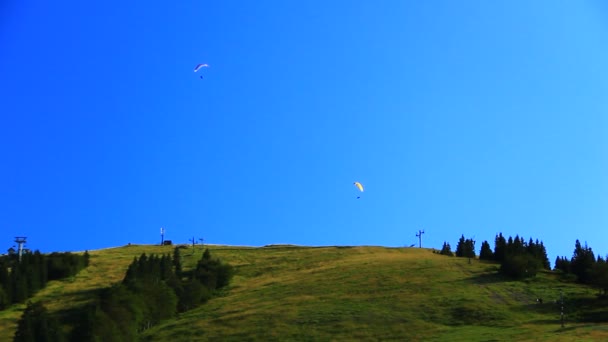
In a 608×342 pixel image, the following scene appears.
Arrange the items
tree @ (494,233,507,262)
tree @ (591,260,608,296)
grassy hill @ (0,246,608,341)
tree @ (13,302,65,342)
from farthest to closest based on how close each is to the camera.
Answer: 1. tree @ (494,233,507,262)
2. tree @ (591,260,608,296)
3. grassy hill @ (0,246,608,341)
4. tree @ (13,302,65,342)

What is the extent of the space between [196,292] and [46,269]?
3824 centimetres

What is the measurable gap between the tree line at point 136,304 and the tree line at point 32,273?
18.5 metres

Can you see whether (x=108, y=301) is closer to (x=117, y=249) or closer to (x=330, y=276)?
(x=330, y=276)

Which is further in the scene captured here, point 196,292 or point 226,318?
point 196,292

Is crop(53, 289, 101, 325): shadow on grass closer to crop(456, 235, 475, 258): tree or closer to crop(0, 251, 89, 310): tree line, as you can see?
crop(0, 251, 89, 310): tree line

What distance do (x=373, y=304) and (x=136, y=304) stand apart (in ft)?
102

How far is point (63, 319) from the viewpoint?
361ft

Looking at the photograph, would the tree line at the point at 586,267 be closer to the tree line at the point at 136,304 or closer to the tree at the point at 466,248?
the tree at the point at 466,248

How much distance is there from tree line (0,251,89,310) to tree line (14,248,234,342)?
18.5m

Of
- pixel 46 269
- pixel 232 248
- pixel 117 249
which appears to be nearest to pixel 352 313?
pixel 46 269

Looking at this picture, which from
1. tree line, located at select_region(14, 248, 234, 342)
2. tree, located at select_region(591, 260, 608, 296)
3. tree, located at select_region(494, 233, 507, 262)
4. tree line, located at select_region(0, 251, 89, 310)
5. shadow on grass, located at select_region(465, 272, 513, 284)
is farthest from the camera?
tree, located at select_region(494, 233, 507, 262)

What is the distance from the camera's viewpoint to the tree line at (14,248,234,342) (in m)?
86.1

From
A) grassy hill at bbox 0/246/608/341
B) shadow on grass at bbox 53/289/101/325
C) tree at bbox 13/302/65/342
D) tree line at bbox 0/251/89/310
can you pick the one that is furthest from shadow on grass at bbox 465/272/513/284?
tree line at bbox 0/251/89/310

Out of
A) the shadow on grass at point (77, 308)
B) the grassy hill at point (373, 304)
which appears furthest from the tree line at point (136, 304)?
the grassy hill at point (373, 304)
